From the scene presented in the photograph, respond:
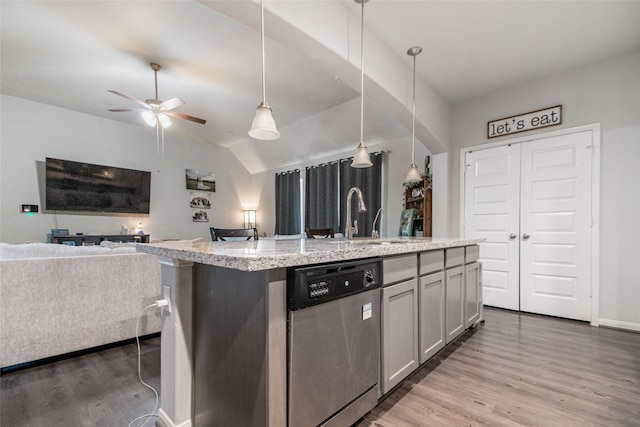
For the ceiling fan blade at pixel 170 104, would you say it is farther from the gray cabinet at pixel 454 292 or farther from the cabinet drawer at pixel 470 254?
the cabinet drawer at pixel 470 254

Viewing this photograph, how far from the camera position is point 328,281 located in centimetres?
118

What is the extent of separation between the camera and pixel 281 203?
724 cm

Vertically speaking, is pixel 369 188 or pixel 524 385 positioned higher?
pixel 369 188

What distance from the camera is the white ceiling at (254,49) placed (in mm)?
2516

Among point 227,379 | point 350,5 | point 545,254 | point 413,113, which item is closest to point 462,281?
point 545,254

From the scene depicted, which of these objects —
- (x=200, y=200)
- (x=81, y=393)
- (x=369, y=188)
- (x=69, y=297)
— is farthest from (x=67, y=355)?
(x=200, y=200)

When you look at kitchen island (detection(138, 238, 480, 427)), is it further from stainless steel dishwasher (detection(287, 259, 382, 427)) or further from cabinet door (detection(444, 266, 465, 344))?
cabinet door (detection(444, 266, 465, 344))

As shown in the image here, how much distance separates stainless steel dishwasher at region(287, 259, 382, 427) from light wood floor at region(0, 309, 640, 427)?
330 mm

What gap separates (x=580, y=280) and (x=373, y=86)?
10.2ft

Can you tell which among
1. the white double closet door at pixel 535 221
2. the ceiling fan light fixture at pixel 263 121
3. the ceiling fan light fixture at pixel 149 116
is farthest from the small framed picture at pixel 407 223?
the ceiling fan light fixture at pixel 149 116

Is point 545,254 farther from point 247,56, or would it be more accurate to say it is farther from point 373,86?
point 247,56

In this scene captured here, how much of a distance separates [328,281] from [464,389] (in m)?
1.33

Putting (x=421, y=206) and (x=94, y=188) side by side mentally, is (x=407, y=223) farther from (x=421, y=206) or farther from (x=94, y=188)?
(x=94, y=188)

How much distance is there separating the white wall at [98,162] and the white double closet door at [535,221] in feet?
19.3
